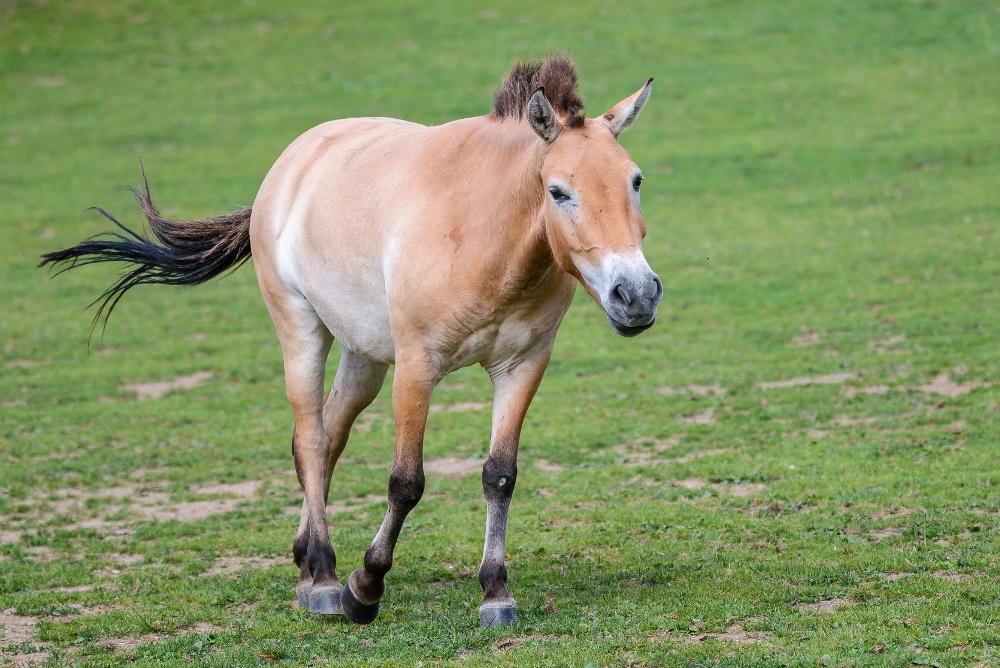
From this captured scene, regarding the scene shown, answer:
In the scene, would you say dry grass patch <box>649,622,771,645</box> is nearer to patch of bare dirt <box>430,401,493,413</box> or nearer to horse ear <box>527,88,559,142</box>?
horse ear <box>527,88,559,142</box>

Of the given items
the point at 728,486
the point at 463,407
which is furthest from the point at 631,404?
the point at 728,486

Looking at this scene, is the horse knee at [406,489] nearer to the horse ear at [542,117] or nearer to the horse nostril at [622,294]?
the horse nostril at [622,294]

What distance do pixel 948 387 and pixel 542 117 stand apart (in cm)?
700

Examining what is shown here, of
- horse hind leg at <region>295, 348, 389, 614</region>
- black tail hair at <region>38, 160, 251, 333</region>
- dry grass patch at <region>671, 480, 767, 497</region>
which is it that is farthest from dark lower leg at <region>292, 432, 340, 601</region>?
dry grass patch at <region>671, 480, 767, 497</region>

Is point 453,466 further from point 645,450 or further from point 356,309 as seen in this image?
point 356,309

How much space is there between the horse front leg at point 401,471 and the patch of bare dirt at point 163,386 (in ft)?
25.0

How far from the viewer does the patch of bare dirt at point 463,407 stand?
39.9 feet

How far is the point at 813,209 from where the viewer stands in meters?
20.2

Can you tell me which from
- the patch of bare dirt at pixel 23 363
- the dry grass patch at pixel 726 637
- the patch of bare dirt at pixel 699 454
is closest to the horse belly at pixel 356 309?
the dry grass patch at pixel 726 637

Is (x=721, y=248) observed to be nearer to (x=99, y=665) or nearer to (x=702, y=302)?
(x=702, y=302)

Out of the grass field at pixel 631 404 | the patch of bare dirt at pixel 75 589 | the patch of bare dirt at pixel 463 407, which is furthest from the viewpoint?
the patch of bare dirt at pixel 463 407

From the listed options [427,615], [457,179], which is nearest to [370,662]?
[427,615]

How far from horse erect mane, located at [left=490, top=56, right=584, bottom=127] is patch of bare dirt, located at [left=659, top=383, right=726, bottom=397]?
6036mm

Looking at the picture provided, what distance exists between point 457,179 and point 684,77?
23168 millimetres
